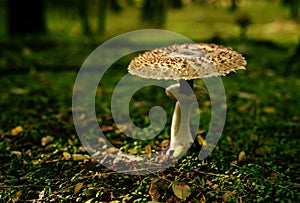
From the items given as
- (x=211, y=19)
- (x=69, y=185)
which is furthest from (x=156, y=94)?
(x=211, y=19)

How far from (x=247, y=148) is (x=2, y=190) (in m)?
1.87

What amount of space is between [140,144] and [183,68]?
0.96 meters

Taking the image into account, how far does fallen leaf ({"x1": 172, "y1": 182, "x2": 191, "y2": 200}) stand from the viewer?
2225 millimetres

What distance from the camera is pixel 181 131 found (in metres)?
2.69

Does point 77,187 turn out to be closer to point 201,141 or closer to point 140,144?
point 140,144

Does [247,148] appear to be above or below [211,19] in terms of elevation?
below

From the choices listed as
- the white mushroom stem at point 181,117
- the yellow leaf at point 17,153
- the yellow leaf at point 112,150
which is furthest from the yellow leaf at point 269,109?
the yellow leaf at point 17,153

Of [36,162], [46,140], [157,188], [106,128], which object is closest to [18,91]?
[46,140]

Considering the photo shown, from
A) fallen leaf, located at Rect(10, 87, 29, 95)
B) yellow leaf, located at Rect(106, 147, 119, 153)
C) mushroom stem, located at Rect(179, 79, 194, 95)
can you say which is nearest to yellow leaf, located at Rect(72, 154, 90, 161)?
yellow leaf, located at Rect(106, 147, 119, 153)

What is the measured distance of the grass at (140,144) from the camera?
91.3 inches

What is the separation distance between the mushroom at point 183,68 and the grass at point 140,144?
186mm

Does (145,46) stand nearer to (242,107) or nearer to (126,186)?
(242,107)

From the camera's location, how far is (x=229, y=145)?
2.98 m

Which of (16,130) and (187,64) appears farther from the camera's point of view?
(16,130)
